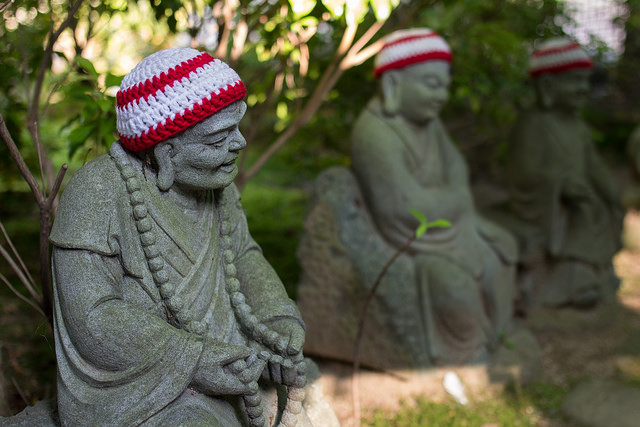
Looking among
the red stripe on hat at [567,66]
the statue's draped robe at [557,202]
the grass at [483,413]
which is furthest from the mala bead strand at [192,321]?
the red stripe on hat at [567,66]

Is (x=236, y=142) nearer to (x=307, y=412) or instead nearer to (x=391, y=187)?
(x=307, y=412)

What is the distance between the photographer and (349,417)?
11.7 feet

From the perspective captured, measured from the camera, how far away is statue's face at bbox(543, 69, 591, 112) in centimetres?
482

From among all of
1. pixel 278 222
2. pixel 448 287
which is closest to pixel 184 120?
pixel 448 287

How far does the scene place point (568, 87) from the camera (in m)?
4.84

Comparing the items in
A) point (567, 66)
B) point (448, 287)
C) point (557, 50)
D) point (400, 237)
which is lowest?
point (448, 287)

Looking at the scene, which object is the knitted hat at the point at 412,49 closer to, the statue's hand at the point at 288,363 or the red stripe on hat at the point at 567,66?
the red stripe on hat at the point at 567,66

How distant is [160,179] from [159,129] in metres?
0.19

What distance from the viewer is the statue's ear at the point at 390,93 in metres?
3.79

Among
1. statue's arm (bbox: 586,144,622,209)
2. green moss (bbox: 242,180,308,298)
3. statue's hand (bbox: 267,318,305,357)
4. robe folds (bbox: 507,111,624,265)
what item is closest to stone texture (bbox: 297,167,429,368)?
green moss (bbox: 242,180,308,298)

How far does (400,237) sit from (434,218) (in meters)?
0.23

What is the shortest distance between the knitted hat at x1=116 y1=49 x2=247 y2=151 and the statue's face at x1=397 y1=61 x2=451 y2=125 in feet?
6.63

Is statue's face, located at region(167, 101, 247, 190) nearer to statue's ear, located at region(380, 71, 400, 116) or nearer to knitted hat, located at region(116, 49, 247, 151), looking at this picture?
knitted hat, located at region(116, 49, 247, 151)

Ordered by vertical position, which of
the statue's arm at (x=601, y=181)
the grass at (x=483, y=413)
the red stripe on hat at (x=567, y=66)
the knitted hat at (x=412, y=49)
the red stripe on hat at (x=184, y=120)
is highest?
the red stripe on hat at (x=184, y=120)
